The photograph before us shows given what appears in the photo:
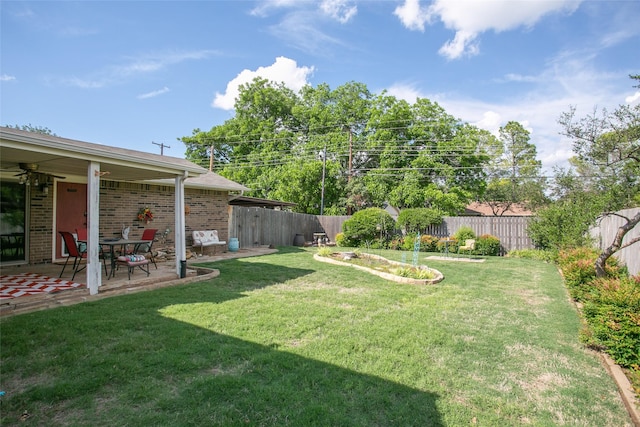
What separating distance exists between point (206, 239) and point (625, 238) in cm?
1174

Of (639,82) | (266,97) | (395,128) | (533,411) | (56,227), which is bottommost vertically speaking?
(533,411)

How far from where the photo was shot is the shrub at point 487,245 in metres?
15.0

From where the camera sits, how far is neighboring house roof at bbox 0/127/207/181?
16.1 ft

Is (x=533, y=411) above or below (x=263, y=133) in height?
below

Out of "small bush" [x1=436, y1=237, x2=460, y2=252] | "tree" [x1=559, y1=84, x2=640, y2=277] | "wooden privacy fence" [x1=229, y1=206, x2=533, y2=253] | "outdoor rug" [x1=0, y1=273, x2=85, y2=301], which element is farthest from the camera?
"small bush" [x1=436, y1=237, x2=460, y2=252]

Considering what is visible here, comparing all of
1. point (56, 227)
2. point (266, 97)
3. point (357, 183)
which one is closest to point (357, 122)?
point (357, 183)

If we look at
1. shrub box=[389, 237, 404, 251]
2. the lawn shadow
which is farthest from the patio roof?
shrub box=[389, 237, 404, 251]

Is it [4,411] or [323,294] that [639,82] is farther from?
[4,411]

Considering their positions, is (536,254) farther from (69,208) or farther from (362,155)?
(362,155)

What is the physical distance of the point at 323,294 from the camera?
6.46 m

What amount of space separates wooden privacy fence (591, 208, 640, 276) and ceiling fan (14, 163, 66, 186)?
11.1 meters

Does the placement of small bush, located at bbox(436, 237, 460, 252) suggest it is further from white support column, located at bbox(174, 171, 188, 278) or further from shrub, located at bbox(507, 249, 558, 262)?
white support column, located at bbox(174, 171, 188, 278)

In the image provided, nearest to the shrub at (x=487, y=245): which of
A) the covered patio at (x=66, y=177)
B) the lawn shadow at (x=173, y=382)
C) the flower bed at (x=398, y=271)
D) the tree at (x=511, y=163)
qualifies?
the flower bed at (x=398, y=271)

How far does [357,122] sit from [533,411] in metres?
29.9
